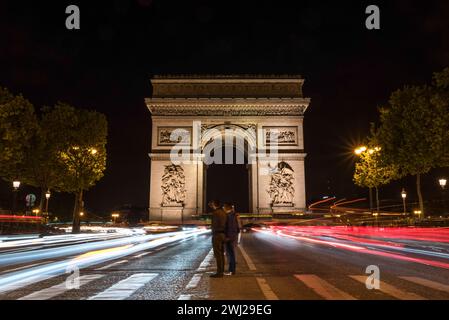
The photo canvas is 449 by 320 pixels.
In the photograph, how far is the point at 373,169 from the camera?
3884 cm

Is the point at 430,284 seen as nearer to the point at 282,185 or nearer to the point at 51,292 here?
the point at 51,292

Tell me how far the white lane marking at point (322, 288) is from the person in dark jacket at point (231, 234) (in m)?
1.36

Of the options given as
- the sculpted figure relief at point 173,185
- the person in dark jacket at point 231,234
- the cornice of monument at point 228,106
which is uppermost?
the cornice of monument at point 228,106

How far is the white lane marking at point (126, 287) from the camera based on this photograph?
664 centimetres

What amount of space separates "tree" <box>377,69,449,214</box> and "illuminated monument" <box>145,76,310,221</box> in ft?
44.3

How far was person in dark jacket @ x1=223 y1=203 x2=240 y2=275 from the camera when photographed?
31.7ft

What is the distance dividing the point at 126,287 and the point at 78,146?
29.9 m

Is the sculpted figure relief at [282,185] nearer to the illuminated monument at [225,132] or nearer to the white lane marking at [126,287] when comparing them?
the illuminated monument at [225,132]

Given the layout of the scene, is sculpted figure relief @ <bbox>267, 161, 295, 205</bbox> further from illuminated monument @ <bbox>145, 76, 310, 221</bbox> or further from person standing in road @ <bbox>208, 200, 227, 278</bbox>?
person standing in road @ <bbox>208, 200, 227, 278</bbox>

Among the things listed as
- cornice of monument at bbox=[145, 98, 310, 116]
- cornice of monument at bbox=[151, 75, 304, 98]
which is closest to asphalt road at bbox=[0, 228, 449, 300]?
cornice of monument at bbox=[145, 98, 310, 116]

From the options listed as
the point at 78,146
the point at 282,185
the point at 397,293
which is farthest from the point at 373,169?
the point at 397,293

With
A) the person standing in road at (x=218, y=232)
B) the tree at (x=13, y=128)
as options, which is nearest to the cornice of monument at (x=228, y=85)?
the tree at (x=13, y=128)

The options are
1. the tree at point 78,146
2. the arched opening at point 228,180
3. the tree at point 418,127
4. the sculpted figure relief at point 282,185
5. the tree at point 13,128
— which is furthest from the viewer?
the arched opening at point 228,180
